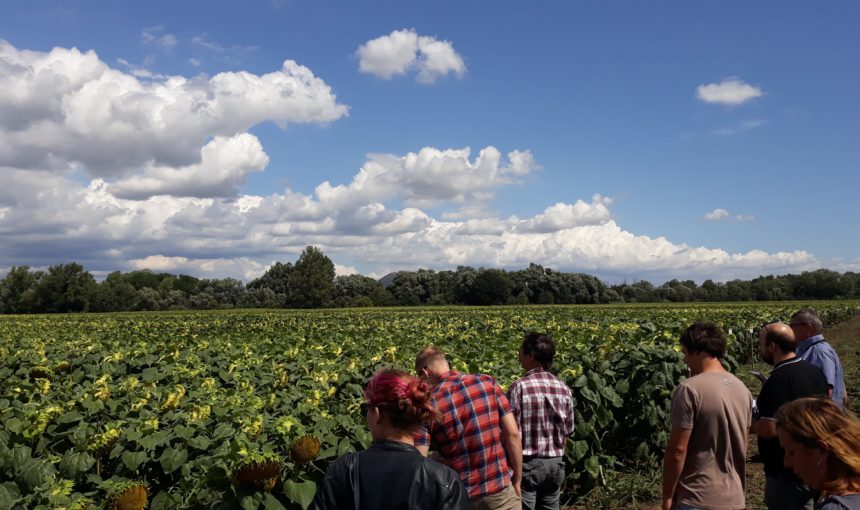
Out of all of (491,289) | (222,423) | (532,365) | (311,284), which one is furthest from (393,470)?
(311,284)

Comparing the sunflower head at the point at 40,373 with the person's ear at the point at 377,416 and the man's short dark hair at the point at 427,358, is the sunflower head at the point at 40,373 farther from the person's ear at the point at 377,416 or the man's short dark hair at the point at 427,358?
the person's ear at the point at 377,416

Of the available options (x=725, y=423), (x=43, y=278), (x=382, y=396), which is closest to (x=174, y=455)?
(x=382, y=396)

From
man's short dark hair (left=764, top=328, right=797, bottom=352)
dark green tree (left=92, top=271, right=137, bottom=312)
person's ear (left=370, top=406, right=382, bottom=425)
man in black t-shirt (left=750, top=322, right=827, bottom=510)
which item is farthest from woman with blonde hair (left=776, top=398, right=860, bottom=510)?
dark green tree (left=92, top=271, right=137, bottom=312)

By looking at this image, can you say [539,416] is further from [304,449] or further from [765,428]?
[304,449]

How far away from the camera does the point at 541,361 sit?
4.62 metres

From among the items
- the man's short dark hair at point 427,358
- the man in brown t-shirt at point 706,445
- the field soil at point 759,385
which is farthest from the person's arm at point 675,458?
the field soil at point 759,385

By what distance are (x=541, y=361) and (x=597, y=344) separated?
5629mm

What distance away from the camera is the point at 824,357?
570 centimetres

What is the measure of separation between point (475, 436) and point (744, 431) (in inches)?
67.9

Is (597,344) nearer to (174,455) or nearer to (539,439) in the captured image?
(539,439)

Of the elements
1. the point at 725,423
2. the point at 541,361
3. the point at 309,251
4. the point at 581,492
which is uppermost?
the point at 309,251

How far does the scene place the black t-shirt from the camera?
14.2 feet

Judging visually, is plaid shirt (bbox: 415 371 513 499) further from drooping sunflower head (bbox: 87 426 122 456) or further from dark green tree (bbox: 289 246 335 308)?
dark green tree (bbox: 289 246 335 308)

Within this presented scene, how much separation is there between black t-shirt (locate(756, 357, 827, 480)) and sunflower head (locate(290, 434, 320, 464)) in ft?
10.1
